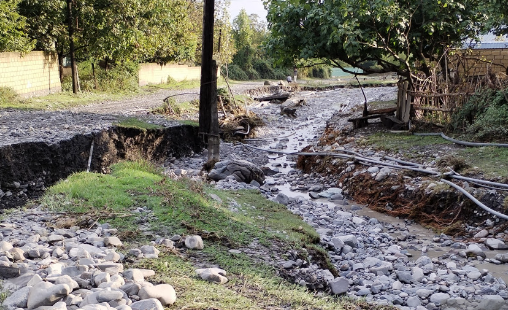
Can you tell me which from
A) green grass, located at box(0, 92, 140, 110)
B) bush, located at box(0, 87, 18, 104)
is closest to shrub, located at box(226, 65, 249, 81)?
green grass, located at box(0, 92, 140, 110)

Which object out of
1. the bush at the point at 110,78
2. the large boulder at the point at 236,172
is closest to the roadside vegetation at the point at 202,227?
the large boulder at the point at 236,172

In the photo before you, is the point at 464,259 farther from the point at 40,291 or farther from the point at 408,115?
the point at 408,115

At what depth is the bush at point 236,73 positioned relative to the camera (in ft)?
148

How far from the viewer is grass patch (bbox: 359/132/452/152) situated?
1134cm

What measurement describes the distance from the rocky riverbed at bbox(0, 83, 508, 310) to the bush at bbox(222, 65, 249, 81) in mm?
35329

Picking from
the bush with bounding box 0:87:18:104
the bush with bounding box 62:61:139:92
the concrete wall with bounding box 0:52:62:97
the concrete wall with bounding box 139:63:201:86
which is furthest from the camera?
the concrete wall with bounding box 139:63:201:86

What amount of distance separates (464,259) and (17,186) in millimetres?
6604

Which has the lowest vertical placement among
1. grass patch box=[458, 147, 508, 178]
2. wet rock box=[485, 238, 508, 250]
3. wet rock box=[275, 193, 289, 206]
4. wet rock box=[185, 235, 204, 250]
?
wet rock box=[275, 193, 289, 206]

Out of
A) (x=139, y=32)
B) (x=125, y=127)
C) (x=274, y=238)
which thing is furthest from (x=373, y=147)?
(x=139, y=32)

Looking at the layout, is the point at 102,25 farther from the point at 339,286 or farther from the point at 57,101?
the point at 339,286

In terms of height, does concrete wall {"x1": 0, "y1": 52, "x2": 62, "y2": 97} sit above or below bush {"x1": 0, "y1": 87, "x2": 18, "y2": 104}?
above

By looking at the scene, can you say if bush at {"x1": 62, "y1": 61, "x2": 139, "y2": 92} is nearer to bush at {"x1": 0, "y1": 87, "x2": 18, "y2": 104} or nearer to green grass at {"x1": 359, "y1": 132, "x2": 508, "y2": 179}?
bush at {"x1": 0, "y1": 87, "x2": 18, "y2": 104}

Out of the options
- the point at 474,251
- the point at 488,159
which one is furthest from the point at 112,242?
the point at 488,159

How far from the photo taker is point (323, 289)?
4.98m
